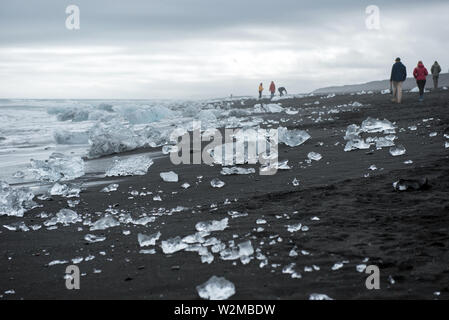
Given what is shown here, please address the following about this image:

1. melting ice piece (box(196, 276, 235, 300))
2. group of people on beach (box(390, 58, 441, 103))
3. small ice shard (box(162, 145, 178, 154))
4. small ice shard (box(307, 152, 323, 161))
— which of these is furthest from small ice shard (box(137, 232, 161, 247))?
group of people on beach (box(390, 58, 441, 103))

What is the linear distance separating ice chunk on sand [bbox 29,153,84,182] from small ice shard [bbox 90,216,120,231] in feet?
10.3

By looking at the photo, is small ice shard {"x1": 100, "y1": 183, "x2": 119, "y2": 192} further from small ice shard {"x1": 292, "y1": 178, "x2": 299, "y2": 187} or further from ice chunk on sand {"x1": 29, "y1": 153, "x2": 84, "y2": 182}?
small ice shard {"x1": 292, "y1": 178, "x2": 299, "y2": 187}

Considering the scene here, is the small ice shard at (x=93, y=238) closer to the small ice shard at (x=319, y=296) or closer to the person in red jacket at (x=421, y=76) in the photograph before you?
the small ice shard at (x=319, y=296)

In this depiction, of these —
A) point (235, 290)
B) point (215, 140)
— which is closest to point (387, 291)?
point (235, 290)

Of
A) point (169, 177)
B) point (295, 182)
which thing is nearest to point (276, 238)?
point (295, 182)

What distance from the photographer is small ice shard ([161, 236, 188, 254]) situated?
3566 mm

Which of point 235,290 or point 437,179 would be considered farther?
point 437,179

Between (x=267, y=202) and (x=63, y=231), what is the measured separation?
2.02 m

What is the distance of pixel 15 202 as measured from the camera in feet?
17.2

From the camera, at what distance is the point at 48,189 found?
6582mm

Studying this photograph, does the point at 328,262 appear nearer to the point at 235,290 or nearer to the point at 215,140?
the point at 235,290

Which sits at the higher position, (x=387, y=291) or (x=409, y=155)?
(x=409, y=155)

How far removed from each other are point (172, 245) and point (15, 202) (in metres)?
2.57

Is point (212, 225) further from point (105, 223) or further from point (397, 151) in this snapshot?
point (397, 151)
